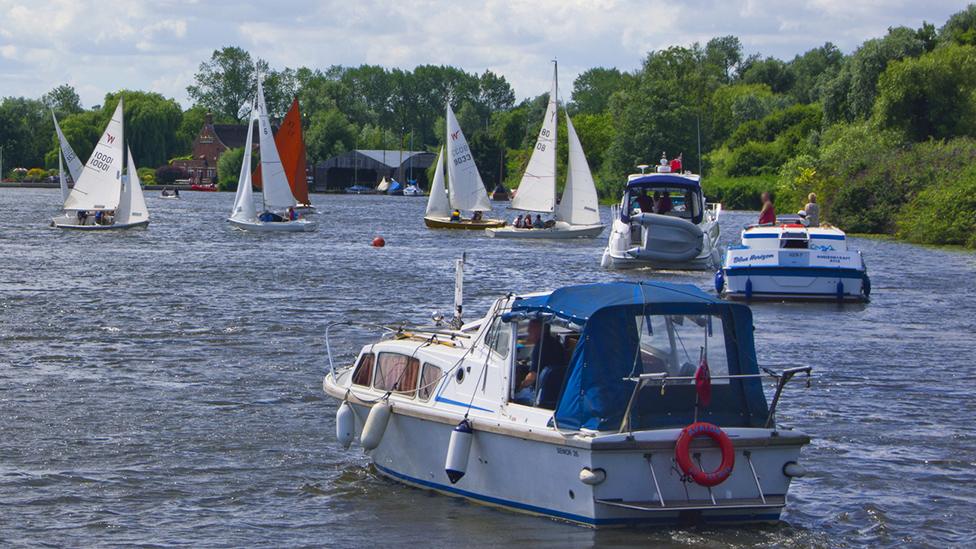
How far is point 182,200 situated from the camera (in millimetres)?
140250

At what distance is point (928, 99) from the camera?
77.4 meters

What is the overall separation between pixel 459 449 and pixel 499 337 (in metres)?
1.38

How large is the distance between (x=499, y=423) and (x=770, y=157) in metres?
103

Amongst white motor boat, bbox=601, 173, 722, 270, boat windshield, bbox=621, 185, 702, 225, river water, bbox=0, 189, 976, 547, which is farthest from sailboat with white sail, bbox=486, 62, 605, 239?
river water, bbox=0, 189, 976, 547

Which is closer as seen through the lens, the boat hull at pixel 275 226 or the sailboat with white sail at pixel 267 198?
the boat hull at pixel 275 226

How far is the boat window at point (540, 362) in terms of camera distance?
602 inches

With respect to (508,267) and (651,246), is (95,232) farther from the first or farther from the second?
(651,246)

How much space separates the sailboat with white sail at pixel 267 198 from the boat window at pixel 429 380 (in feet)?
184

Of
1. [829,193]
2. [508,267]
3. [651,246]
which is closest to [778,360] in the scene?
[651,246]

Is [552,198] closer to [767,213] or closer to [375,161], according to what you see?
[767,213]

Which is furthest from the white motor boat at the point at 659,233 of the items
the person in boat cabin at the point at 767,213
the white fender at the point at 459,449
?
the white fender at the point at 459,449

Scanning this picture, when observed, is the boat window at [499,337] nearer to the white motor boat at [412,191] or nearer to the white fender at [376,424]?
the white fender at [376,424]

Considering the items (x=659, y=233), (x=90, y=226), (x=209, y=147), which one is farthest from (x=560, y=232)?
(x=209, y=147)

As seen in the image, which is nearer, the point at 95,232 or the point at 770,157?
the point at 95,232
